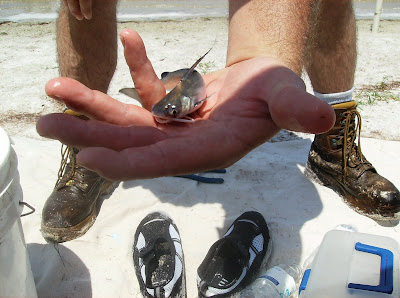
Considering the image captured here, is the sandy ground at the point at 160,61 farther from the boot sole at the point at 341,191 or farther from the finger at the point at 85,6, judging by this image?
the finger at the point at 85,6

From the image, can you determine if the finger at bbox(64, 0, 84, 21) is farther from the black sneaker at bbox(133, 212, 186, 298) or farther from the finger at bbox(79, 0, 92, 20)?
the black sneaker at bbox(133, 212, 186, 298)

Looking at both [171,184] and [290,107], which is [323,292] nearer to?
[290,107]

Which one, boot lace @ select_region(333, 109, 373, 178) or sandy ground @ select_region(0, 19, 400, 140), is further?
sandy ground @ select_region(0, 19, 400, 140)

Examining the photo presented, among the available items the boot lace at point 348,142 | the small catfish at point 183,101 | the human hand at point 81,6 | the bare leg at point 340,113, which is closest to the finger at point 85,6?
the human hand at point 81,6

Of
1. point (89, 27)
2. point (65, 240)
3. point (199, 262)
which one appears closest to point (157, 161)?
point (199, 262)

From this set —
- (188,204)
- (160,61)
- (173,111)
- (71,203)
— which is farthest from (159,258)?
(160,61)

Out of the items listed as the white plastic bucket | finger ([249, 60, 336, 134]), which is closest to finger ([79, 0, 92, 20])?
the white plastic bucket

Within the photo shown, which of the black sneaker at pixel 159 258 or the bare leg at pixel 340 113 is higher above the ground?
the bare leg at pixel 340 113
